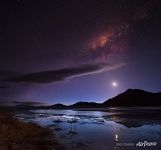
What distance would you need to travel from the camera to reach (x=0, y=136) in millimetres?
24688

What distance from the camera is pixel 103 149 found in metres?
20.2

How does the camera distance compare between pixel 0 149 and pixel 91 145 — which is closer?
pixel 0 149

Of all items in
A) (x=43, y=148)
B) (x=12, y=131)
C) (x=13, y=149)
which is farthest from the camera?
(x=12, y=131)

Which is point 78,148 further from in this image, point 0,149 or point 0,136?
point 0,136

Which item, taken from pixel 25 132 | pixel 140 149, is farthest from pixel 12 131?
Result: pixel 140 149

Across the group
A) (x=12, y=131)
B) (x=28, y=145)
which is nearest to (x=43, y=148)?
(x=28, y=145)

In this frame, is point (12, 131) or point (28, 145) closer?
point (28, 145)

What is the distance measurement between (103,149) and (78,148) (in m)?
1.93

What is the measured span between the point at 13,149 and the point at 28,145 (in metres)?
2.04

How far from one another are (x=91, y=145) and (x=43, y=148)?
4.13m

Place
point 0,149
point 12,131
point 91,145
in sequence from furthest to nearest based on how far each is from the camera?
point 12,131
point 91,145
point 0,149

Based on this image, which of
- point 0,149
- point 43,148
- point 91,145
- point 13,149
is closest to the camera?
point 0,149

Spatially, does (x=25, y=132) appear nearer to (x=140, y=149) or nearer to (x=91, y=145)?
(x=91, y=145)

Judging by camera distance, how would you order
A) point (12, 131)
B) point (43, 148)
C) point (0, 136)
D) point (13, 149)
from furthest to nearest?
point (12, 131) → point (0, 136) → point (43, 148) → point (13, 149)
